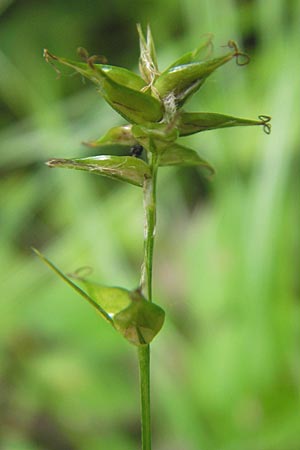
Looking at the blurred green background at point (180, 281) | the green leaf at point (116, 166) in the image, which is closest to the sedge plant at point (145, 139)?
the green leaf at point (116, 166)

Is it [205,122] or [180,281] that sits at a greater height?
[205,122]

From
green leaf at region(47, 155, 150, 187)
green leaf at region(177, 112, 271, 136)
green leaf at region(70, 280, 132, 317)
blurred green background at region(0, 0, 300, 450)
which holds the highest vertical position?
green leaf at region(177, 112, 271, 136)

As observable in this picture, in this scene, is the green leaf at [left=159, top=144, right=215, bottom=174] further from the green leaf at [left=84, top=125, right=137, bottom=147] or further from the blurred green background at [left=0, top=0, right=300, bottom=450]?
the blurred green background at [left=0, top=0, right=300, bottom=450]

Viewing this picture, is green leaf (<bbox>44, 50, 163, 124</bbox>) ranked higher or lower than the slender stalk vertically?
higher

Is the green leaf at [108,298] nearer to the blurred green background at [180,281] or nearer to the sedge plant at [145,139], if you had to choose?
the sedge plant at [145,139]

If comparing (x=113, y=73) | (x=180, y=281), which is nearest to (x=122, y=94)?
(x=113, y=73)

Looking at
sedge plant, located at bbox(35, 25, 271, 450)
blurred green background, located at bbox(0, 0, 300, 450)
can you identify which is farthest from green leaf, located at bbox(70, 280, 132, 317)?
blurred green background, located at bbox(0, 0, 300, 450)

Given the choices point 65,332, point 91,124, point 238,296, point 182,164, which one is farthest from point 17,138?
point 182,164

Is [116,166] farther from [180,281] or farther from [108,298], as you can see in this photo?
[180,281]
